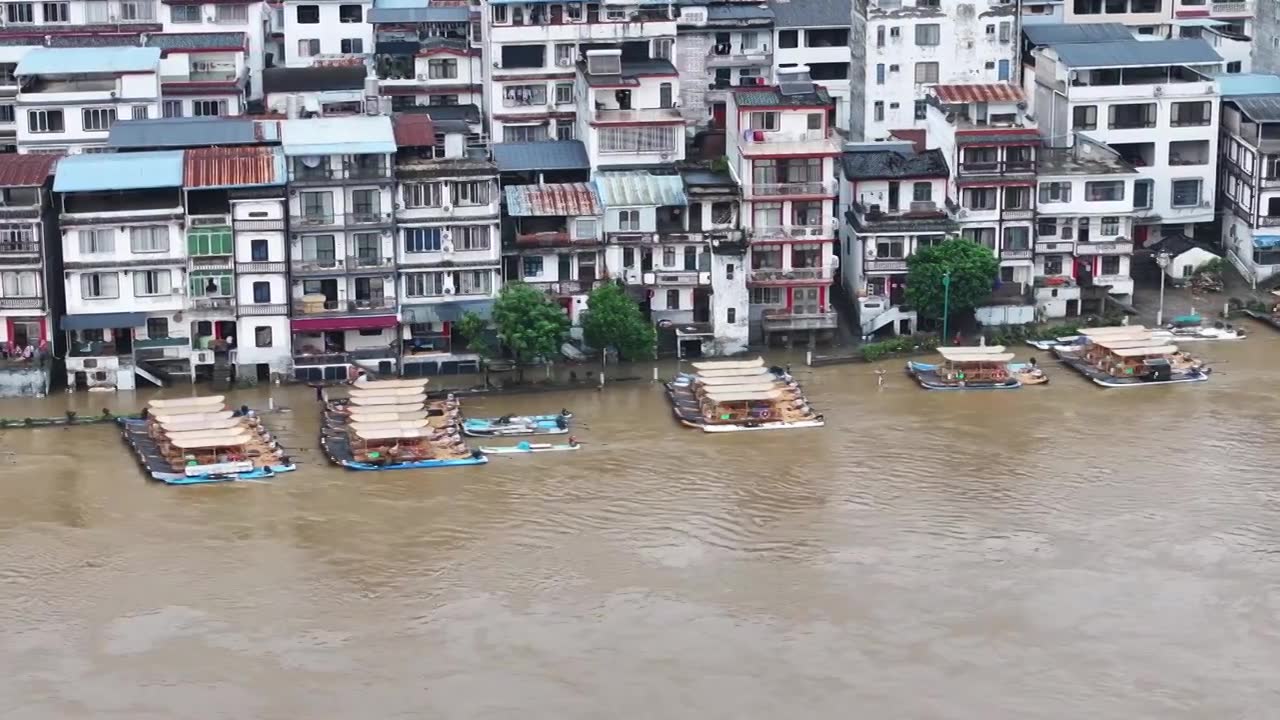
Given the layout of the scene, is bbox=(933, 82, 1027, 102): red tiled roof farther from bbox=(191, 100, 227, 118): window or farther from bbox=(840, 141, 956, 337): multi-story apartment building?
bbox=(191, 100, 227, 118): window

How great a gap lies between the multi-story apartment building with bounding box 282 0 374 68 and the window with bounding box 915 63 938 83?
1837 cm

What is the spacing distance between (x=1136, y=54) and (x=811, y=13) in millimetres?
12264

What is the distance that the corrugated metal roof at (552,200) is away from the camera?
6353cm

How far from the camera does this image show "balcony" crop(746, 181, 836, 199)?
6438 cm

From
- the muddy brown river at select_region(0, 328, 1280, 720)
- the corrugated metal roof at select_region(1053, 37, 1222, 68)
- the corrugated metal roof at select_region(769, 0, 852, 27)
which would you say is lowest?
the muddy brown river at select_region(0, 328, 1280, 720)

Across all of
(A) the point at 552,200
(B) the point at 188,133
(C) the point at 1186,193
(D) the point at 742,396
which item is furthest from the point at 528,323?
(C) the point at 1186,193

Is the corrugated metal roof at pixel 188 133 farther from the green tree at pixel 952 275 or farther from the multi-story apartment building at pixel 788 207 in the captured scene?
the green tree at pixel 952 275

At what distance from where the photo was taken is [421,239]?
2477 inches

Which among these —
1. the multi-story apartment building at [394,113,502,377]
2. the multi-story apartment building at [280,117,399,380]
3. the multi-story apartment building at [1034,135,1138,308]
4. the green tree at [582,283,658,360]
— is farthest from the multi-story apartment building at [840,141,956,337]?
the multi-story apartment building at [280,117,399,380]

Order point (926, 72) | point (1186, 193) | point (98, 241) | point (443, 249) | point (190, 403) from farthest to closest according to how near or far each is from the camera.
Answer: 1. point (926, 72)
2. point (1186, 193)
3. point (443, 249)
4. point (98, 241)
5. point (190, 403)

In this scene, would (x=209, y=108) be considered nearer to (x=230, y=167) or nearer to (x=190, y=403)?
(x=230, y=167)

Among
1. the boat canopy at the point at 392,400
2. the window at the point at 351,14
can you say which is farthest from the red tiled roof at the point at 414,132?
the window at the point at 351,14

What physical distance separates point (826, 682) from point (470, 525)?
35.4ft

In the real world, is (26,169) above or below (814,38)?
below
